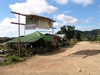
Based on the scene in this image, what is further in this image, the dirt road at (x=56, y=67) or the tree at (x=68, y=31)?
the tree at (x=68, y=31)

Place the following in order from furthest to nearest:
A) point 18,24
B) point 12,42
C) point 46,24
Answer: point 12,42 < point 46,24 < point 18,24

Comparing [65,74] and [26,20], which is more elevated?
[26,20]

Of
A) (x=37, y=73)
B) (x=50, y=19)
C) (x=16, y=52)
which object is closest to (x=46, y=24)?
(x=50, y=19)

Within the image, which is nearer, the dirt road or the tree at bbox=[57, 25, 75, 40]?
the dirt road

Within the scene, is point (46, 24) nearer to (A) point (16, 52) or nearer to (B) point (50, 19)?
(B) point (50, 19)

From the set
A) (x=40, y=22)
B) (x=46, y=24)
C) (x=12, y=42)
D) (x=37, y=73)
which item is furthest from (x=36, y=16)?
(x=37, y=73)

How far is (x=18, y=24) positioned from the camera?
18.8 meters

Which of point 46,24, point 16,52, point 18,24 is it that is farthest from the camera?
point 46,24

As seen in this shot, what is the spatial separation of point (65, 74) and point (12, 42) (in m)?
17.3

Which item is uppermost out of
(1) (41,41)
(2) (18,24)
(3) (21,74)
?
(2) (18,24)

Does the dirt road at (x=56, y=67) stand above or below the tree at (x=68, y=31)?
below

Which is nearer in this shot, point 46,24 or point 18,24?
point 18,24

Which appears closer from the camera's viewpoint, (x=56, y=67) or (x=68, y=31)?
(x=56, y=67)

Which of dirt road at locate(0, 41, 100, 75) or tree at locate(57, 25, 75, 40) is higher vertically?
tree at locate(57, 25, 75, 40)
